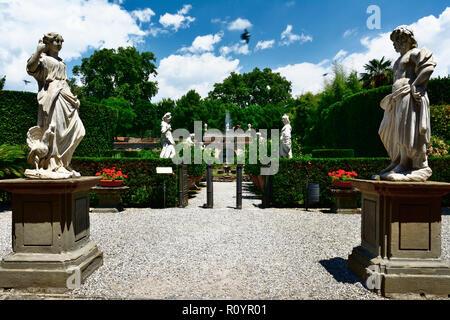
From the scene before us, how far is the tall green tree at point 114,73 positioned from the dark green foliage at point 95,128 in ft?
79.3

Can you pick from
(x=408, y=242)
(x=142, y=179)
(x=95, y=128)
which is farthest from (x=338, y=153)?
(x=95, y=128)

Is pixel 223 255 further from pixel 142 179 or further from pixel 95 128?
pixel 95 128

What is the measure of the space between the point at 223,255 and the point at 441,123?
10.5m

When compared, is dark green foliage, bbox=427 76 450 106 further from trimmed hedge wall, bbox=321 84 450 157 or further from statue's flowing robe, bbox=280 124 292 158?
statue's flowing robe, bbox=280 124 292 158

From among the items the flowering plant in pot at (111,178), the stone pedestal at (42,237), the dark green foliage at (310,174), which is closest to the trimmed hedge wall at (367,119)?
the dark green foliage at (310,174)

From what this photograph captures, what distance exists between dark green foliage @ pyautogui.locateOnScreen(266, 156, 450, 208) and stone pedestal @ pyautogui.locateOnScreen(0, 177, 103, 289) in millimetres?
6773

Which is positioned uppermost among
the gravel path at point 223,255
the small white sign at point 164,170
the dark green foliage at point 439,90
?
the dark green foliage at point 439,90

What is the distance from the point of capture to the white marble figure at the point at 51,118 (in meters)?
3.40

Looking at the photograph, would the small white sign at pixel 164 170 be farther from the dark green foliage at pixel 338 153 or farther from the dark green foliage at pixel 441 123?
the dark green foliage at pixel 441 123

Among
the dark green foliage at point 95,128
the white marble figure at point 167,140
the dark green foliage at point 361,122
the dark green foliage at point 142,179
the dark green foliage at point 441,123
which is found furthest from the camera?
the dark green foliage at point 361,122

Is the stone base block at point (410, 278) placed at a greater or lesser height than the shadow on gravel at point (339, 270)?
greater
